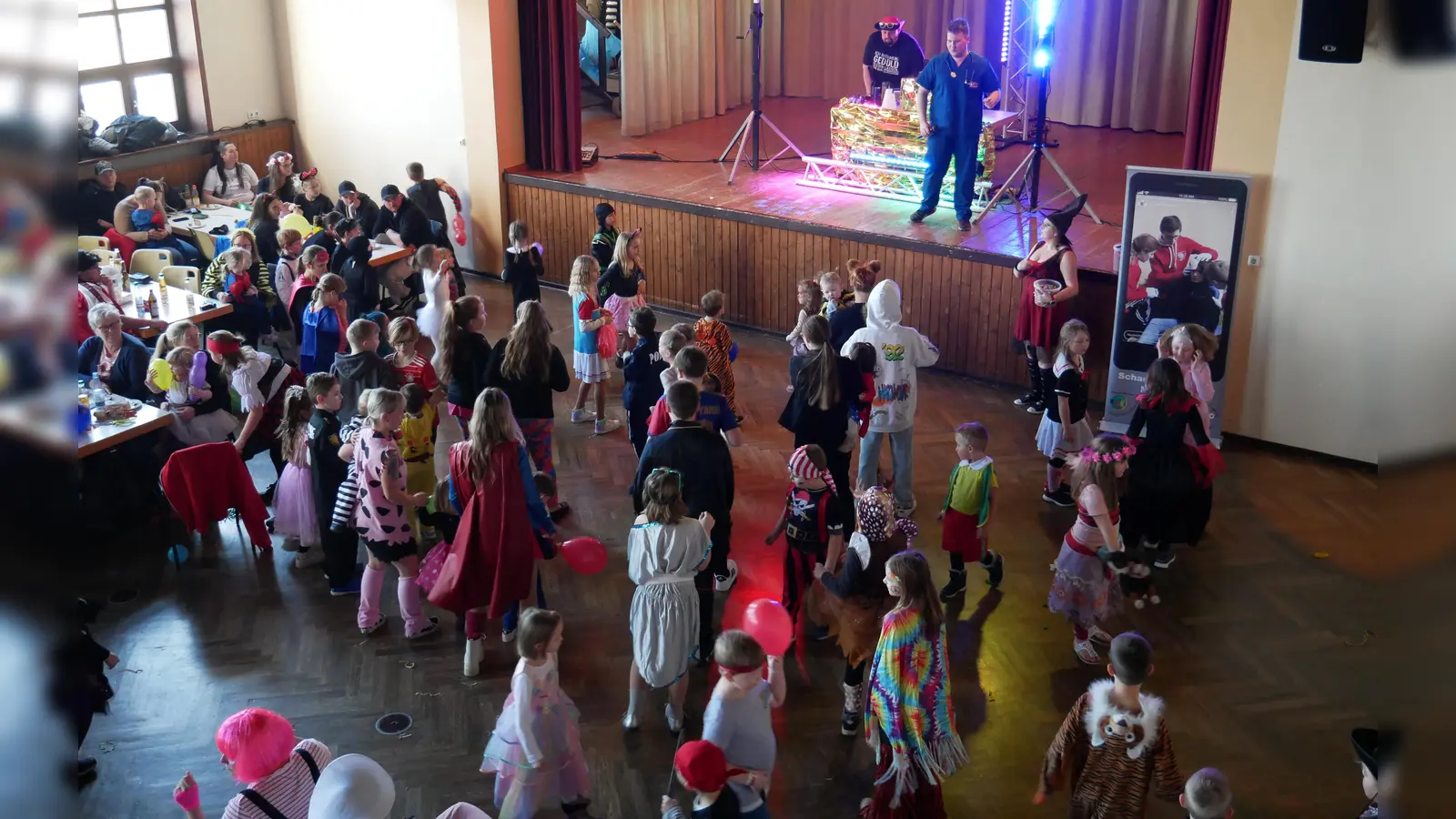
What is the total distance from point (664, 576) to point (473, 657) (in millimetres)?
1284

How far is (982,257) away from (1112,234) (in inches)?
44.4

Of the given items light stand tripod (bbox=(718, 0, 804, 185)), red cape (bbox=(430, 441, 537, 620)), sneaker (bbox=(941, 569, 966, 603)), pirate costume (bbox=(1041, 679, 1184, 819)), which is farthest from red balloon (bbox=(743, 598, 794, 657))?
light stand tripod (bbox=(718, 0, 804, 185))

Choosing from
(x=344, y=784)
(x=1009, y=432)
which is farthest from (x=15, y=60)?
(x=1009, y=432)

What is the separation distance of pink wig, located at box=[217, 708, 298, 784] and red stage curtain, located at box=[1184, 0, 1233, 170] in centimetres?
659

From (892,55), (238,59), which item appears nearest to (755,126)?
(892,55)

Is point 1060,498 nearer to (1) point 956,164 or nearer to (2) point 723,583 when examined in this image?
(2) point 723,583

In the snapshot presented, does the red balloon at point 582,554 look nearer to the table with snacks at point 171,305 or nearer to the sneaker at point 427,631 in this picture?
the sneaker at point 427,631

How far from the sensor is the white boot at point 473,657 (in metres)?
5.59

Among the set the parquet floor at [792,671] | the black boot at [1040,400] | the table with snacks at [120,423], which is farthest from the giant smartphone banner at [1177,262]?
the table with snacks at [120,423]

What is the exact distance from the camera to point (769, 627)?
4.50 m

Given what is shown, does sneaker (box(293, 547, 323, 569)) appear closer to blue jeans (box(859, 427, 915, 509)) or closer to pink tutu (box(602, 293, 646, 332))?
pink tutu (box(602, 293, 646, 332))

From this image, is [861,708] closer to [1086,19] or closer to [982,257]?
[982,257]

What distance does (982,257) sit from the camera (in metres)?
8.73

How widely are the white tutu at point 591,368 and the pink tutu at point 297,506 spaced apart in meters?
2.07
